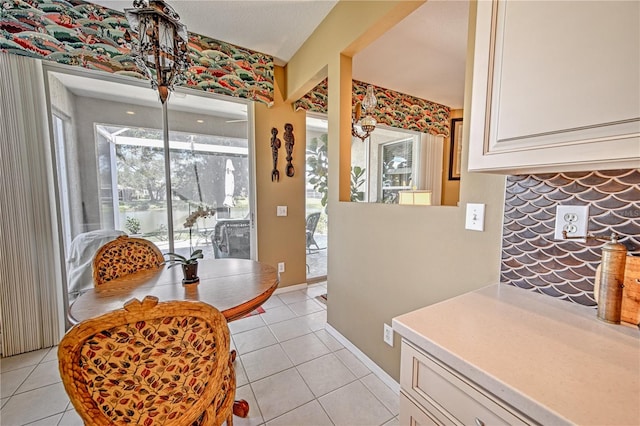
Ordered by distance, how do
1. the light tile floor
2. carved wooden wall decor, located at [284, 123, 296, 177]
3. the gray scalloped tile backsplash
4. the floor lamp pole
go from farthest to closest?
1. carved wooden wall decor, located at [284, 123, 296, 177]
2. the floor lamp pole
3. the light tile floor
4. the gray scalloped tile backsplash

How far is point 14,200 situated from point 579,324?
3.37 meters

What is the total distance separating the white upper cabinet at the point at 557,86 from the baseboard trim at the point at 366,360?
1508 mm

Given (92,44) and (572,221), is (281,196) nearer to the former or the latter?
(92,44)

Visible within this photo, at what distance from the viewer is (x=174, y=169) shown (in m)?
2.74

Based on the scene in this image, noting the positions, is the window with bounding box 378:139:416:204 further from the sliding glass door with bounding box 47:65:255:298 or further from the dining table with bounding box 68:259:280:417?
the dining table with bounding box 68:259:280:417

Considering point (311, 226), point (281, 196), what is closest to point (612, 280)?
point (281, 196)

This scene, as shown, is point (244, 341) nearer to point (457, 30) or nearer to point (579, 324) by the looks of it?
point (579, 324)

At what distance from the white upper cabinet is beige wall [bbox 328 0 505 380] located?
0.38m

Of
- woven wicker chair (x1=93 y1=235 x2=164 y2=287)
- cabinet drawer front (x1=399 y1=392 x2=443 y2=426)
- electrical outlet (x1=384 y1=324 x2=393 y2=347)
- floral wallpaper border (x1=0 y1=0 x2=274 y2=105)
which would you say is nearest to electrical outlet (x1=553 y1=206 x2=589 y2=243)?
cabinet drawer front (x1=399 y1=392 x2=443 y2=426)

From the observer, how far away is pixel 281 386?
1.71 m

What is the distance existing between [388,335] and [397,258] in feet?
1.75

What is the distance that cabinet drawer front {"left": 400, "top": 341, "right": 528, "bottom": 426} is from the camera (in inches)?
23.7

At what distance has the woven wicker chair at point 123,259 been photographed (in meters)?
1.66

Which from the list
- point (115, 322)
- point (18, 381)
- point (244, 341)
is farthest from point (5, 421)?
point (115, 322)
